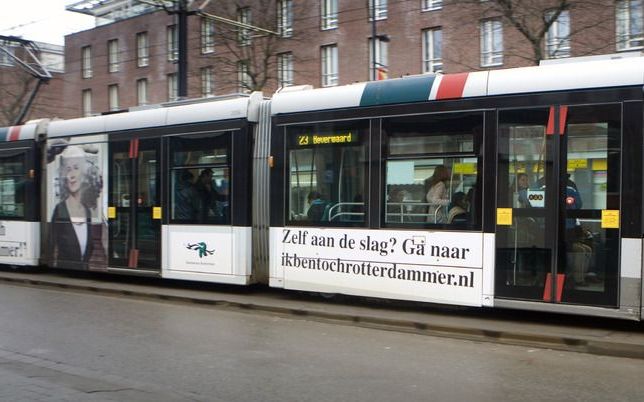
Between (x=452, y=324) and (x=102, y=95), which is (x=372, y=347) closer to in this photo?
(x=452, y=324)

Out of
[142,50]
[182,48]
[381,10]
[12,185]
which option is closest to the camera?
[12,185]

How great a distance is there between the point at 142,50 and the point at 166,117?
3797 cm

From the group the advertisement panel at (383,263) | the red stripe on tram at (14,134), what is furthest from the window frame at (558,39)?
the red stripe on tram at (14,134)

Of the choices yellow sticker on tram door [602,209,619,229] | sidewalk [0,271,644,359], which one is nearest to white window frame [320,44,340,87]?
sidewalk [0,271,644,359]

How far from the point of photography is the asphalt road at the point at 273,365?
542 centimetres

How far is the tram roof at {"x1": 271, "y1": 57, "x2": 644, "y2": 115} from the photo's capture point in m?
7.25

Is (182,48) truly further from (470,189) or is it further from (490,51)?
(490,51)

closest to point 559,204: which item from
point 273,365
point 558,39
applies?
point 273,365

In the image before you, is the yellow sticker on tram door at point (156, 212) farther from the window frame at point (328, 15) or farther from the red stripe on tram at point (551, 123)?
the window frame at point (328, 15)

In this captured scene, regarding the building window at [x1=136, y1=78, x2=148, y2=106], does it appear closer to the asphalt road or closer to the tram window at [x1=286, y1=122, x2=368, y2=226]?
the tram window at [x1=286, y1=122, x2=368, y2=226]

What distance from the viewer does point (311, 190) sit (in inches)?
380

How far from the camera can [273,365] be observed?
643cm

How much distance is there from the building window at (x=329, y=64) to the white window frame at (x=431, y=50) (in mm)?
5489

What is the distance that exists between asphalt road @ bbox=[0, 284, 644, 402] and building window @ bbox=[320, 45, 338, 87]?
28.7m
